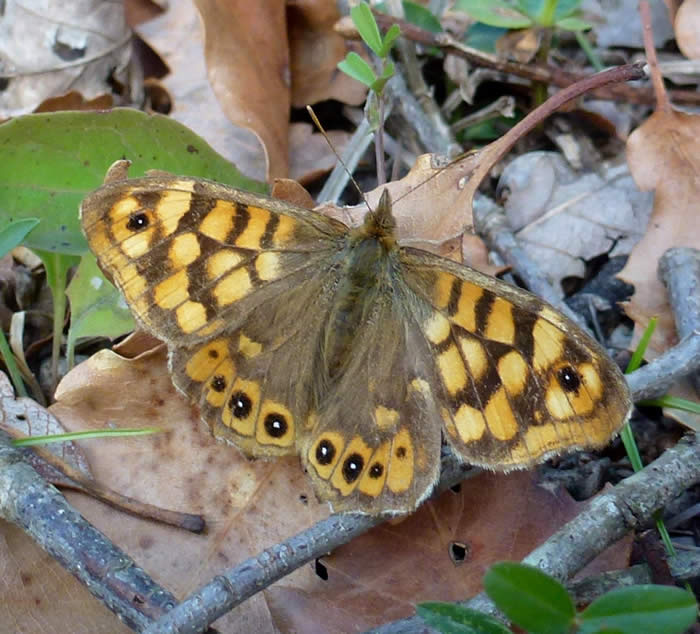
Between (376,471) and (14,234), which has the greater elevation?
(14,234)

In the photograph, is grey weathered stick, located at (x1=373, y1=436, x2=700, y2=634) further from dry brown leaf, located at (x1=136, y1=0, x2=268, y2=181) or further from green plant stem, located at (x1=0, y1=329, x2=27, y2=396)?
dry brown leaf, located at (x1=136, y1=0, x2=268, y2=181)

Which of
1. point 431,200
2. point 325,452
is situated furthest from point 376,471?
point 431,200

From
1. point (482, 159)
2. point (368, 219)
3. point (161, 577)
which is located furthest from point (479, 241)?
point (161, 577)

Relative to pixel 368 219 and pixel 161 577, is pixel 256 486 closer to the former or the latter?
pixel 161 577

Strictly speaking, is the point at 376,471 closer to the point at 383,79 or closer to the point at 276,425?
the point at 276,425

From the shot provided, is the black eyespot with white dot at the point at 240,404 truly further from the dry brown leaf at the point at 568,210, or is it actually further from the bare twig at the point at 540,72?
the bare twig at the point at 540,72

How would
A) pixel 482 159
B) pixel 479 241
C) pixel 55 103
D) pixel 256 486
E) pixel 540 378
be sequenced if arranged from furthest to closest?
pixel 55 103 → pixel 479 241 → pixel 482 159 → pixel 256 486 → pixel 540 378

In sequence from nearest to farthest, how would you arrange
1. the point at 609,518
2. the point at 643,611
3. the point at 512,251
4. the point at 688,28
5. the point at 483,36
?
1. the point at 643,611
2. the point at 609,518
3. the point at 512,251
4. the point at 688,28
5. the point at 483,36
